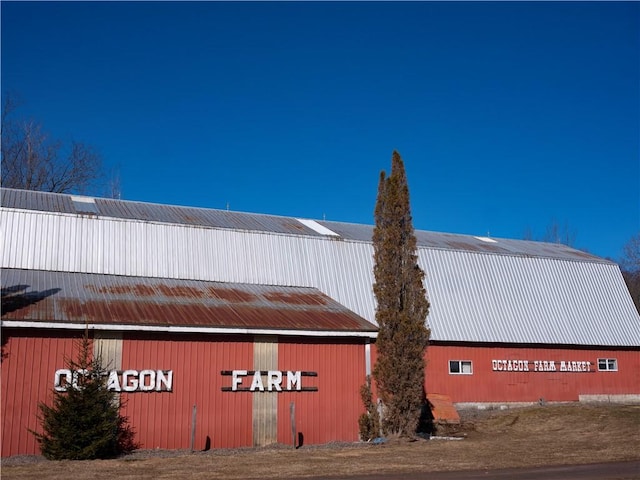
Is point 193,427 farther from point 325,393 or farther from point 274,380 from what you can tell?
point 325,393

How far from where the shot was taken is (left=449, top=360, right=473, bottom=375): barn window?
2997cm

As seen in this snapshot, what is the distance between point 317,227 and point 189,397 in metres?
14.1

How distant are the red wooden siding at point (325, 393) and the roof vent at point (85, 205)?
1060cm

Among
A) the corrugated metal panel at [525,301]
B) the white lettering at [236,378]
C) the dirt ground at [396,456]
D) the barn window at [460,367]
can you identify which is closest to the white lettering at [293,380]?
the white lettering at [236,378]

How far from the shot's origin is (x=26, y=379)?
63.4 ft

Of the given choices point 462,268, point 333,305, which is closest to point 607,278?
point 462,268

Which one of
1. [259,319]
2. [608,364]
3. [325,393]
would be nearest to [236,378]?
[259,319]

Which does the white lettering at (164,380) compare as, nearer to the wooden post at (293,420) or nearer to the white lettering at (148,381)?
the white lettering at (148,381)

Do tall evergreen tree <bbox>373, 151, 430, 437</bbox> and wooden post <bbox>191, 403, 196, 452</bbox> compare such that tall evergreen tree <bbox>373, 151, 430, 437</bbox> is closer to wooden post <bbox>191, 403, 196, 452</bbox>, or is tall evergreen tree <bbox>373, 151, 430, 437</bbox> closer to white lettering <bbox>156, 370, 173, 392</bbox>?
wooden post <bbox>191, 403, 196, 452</bbox>

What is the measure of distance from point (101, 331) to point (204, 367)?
322cm

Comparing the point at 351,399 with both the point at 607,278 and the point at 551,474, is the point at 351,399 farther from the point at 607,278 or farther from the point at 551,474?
the point at 607,278

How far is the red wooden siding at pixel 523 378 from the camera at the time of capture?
97.5 feet

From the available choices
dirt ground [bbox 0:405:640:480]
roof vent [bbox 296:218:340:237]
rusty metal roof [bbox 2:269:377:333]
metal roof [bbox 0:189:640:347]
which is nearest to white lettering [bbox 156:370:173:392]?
rusty metal roof [bbox 2:269:377:333]

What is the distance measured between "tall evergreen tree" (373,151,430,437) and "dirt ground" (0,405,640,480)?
1.14m
